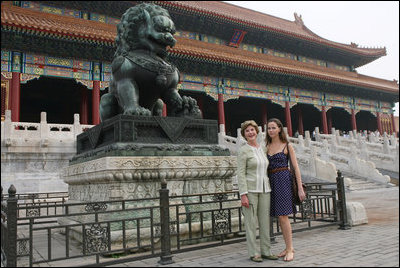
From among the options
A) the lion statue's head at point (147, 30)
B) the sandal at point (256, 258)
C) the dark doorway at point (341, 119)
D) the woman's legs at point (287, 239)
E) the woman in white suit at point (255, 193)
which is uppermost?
the dark doorway at point (341, 119)

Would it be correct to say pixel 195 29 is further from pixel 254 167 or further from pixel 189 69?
pixel 254 167

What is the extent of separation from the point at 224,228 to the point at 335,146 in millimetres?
11357

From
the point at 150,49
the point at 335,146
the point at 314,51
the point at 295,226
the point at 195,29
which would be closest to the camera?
the point at 150,49

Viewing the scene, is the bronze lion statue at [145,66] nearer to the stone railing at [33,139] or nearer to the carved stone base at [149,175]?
the carved stone base at [149,175]

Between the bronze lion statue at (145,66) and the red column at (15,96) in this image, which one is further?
the red column at (15,96)

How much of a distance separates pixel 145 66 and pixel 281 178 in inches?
85.0

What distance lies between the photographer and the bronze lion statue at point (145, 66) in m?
4.30

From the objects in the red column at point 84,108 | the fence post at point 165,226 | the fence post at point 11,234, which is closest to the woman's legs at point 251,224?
the fence post at point 165,226

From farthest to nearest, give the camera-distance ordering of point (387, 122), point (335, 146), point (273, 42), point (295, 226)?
1. point (387, 122)
2. point (273, 42)
3. point (335, 146)
4. point (295, 226)

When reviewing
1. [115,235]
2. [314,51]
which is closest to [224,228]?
[115,235]

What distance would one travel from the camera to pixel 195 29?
19.1 meters

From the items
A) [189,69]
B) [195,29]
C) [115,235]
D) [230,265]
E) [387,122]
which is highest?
[195,29]

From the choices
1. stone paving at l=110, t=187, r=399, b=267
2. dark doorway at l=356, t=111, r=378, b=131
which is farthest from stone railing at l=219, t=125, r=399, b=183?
dark doorway at l=356, t=111, r=378, b=131

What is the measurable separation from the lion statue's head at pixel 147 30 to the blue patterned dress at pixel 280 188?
6.73 feet
